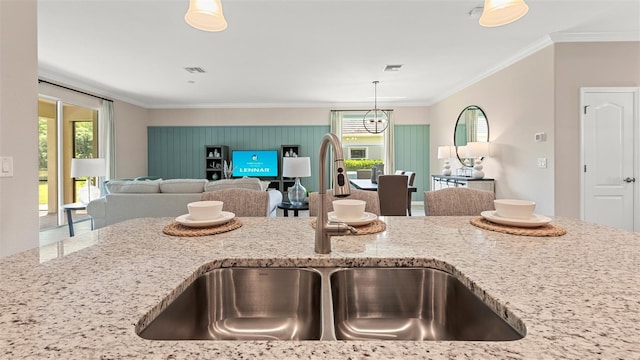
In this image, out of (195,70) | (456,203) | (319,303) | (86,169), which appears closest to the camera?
(319,303)

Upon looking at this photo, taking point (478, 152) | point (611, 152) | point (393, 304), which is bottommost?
point (393, 304)

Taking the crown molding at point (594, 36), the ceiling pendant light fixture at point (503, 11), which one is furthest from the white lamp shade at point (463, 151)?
the ceiling pendant light fixture at point (503, 11)

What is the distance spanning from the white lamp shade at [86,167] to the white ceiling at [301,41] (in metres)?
1.42

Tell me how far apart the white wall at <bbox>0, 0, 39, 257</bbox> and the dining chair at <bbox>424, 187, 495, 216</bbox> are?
7.61 feet

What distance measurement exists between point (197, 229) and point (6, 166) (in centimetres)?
131

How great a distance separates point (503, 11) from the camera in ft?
4.68

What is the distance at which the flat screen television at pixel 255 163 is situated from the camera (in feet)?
24.3

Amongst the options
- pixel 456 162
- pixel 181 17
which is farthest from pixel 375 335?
pixel 456 162

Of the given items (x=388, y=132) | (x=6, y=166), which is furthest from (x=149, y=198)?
(x=388, y=132)

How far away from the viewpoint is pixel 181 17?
3090 mm

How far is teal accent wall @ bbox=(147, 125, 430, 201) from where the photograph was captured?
295 inches

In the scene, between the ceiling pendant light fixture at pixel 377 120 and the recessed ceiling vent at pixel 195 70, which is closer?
the recessed ceiling vent at pixel 195 70

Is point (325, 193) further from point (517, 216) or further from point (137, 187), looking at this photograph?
point (137, 187)

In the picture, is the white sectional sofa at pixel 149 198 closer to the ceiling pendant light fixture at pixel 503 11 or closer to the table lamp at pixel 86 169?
the table lamp at pixel 86 169
